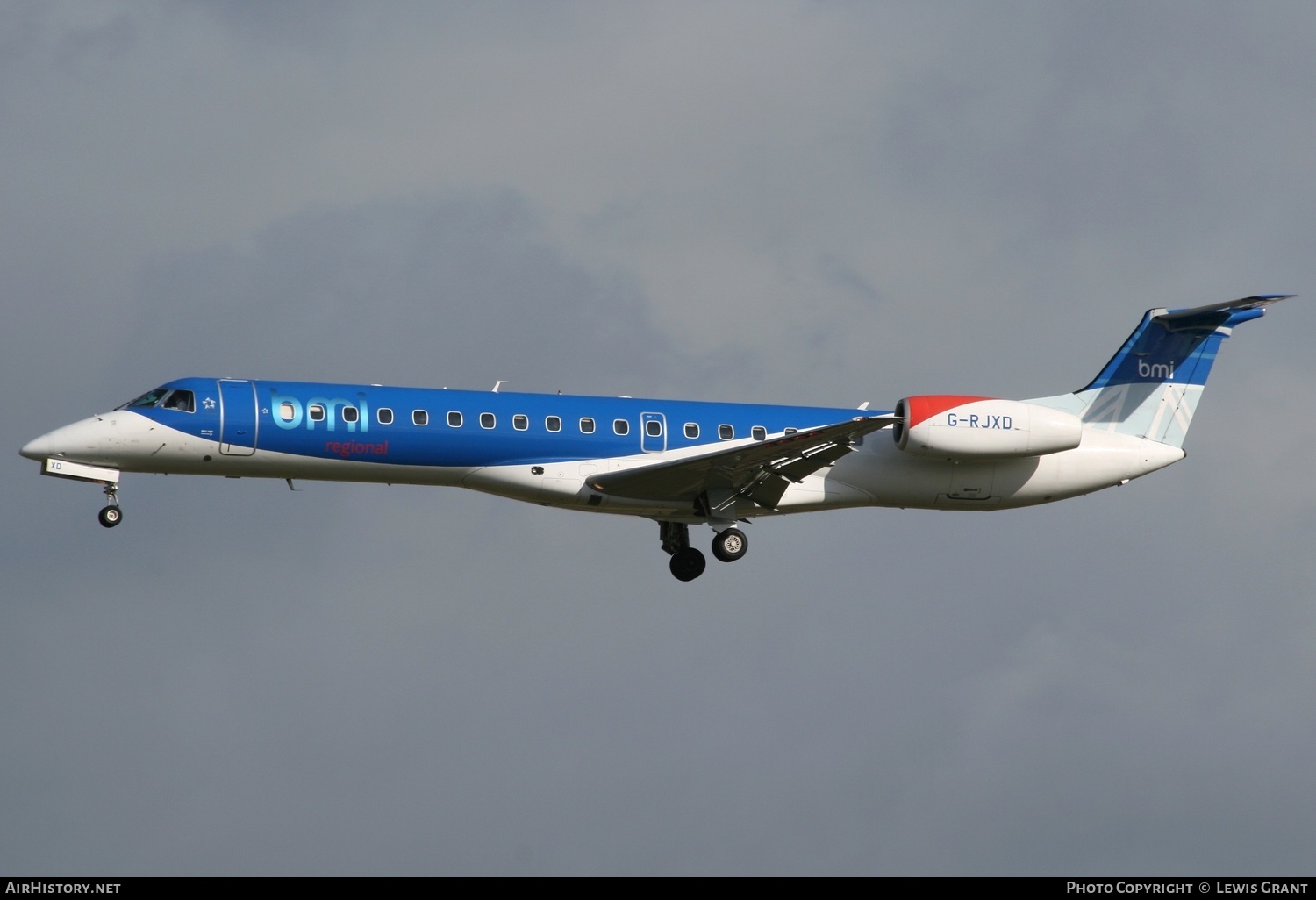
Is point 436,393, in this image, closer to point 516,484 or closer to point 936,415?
point 516,484

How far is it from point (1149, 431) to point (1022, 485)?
3.30 metres

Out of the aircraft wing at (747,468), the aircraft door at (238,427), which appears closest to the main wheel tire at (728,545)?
the aircraft wing at (747,468)

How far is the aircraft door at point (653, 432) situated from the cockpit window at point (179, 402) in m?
8.37

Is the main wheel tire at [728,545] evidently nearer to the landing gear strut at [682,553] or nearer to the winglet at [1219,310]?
the landing gear strut at [682,553]

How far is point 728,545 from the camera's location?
3594cm

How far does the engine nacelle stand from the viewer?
35.2 meters

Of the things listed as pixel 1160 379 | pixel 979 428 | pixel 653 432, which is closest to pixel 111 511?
pixel 653 432

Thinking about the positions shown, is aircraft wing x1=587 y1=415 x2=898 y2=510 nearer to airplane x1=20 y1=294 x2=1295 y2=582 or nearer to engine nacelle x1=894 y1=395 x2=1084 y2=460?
airplane x1=20 y1=294 x2=1295 y2=582

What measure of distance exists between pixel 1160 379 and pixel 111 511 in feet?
70.1

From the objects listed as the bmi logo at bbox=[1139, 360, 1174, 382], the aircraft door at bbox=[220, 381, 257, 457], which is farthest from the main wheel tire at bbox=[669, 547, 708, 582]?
the bmi logo at bbox=[1139, 360, 1174, 382]

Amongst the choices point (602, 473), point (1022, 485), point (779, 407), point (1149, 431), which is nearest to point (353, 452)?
point (602, 473)

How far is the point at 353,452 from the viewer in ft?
109

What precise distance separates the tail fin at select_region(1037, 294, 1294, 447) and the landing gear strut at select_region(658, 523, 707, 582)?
856 cm
